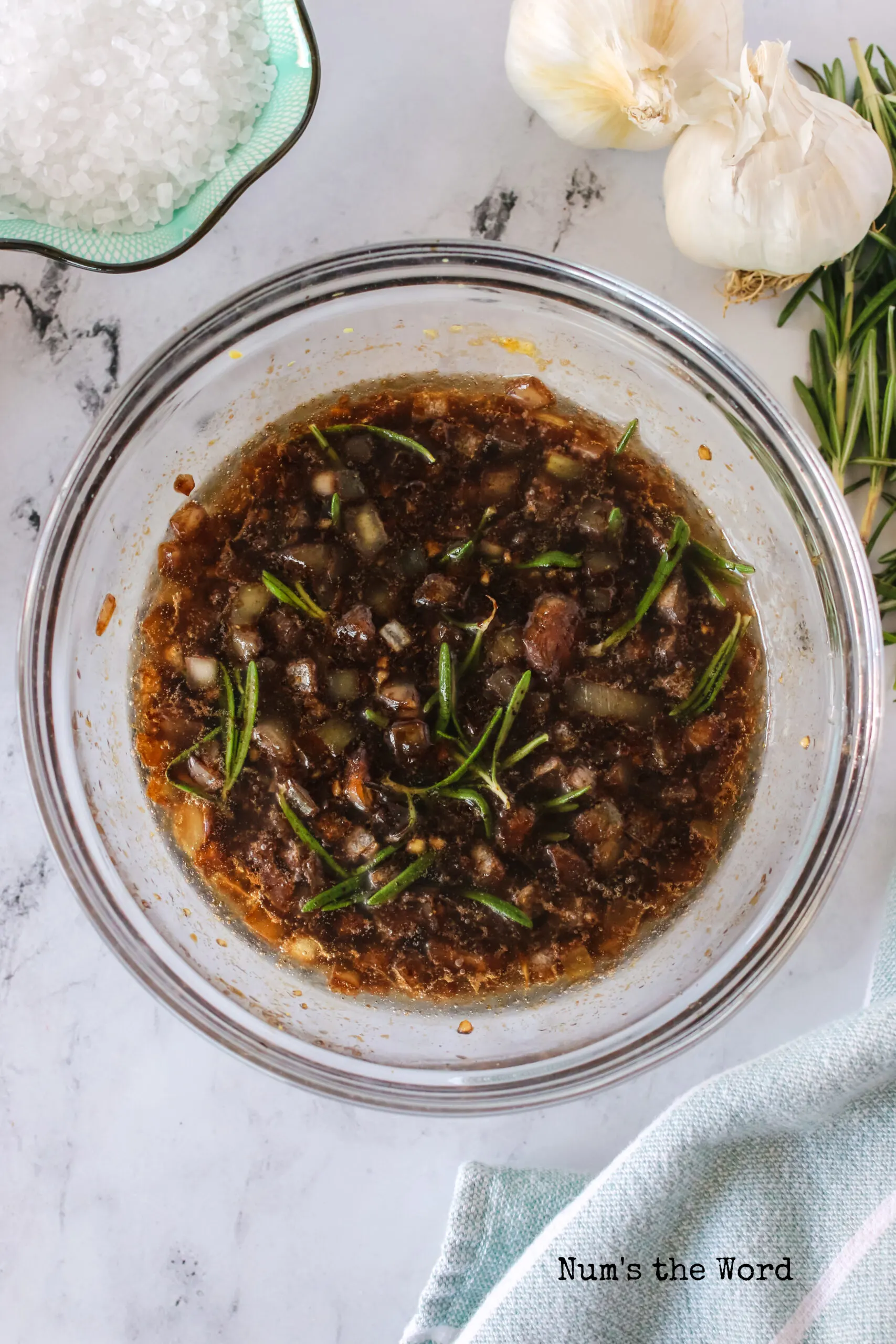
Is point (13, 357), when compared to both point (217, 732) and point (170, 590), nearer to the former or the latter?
point (170, 590)

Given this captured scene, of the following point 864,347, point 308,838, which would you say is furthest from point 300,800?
point 864,347

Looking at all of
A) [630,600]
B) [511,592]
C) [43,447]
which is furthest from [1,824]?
[630,600]

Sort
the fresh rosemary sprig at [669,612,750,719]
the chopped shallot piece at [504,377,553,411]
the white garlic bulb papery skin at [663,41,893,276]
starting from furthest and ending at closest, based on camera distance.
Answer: the chopped shallot piece at [504,377,553,411], the fresh rosemary sprig at [669,612,750,719], the white garlic bulb papery skin at [663,41,893,276]

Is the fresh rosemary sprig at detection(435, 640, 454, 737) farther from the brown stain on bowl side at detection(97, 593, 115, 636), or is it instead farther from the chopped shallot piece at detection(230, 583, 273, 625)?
the brown stain on bowl side at detection(97, 593, 115, 636)

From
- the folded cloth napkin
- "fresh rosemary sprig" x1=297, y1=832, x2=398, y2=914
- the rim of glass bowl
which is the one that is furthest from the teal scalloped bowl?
the folded cloth napkin

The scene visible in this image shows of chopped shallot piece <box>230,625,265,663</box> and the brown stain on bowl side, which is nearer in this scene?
chopped shallot piece <box>230,625,265,663</box>

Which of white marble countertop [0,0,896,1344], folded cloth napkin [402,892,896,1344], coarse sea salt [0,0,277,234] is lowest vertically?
folded cloth napkin [402,892,896,1344]

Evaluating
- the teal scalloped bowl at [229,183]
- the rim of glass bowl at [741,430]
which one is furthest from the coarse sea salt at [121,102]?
the rim of glass bowl at [741,430]
